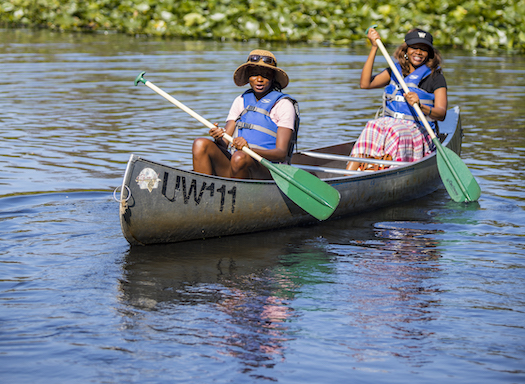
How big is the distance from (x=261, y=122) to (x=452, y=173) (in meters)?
2.17

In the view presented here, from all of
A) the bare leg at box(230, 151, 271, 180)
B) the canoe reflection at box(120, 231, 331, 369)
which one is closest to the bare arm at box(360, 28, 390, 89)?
the bare leg at box(230, 151, 271, 180)

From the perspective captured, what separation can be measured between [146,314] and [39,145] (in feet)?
18.8

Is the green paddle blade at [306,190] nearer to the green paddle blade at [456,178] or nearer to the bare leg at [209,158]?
the bare leg at [209,158]

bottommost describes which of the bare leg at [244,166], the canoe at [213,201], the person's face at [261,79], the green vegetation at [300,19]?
the canoe at [213,201]

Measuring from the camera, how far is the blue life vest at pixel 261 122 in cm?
611

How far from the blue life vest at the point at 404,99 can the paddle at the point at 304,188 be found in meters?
1.69

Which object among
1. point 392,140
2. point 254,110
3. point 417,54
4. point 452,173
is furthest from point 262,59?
point 452,173

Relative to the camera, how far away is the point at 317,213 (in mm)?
6168

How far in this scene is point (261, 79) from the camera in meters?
6.13

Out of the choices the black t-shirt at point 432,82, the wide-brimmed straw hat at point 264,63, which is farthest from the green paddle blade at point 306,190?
the black t-shirt at point 432,82

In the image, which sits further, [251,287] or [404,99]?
[404,99]

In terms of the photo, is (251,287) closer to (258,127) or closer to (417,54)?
(258,127)

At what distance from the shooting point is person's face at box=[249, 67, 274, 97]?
6133mm

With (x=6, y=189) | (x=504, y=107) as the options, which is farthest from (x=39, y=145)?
(x=504, y=107)
